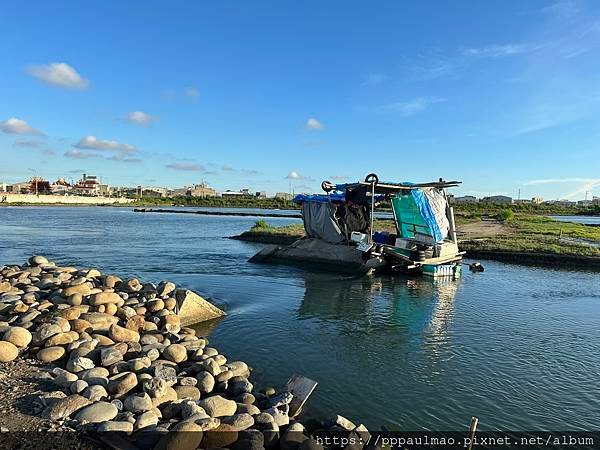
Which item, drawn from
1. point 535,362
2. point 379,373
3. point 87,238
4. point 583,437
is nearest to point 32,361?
point 379,373

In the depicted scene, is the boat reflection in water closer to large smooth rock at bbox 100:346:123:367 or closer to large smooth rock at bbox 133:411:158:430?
large smooth rock at bbox 133:411:158:430

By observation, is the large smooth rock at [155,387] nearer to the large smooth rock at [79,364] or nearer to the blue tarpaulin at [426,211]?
the large smooth rock at [79,364]

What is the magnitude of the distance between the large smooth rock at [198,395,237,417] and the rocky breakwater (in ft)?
0.05

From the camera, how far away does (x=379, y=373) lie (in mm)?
8969

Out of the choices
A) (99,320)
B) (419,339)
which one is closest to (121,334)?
(99,320)

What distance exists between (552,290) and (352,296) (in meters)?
8.75

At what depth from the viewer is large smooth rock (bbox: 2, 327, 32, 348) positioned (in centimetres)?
775

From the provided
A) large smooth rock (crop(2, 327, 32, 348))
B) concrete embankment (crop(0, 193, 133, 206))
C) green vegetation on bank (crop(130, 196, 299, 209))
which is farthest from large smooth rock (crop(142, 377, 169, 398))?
green vegetation on bank (crop(130, 196, 299, 209))

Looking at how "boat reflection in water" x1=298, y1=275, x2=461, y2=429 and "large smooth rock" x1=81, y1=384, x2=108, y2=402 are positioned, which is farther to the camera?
"boat reflection in water" x1=298, y1=275, x2=461, y2=429

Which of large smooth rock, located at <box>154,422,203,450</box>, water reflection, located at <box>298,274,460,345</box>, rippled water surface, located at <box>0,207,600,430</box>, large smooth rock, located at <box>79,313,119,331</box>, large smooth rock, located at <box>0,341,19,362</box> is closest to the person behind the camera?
large smooth rock, located at <box>154,422,203,450</box>

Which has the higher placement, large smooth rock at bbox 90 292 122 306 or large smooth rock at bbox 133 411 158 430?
large smooth rock at bbox 90 292 122 306

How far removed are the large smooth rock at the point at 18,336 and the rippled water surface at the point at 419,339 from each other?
12.9 feet

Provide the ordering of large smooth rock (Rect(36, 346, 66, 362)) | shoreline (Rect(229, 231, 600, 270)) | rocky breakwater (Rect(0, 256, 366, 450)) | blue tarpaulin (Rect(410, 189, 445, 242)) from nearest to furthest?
rocky breakwater (Rect(0, 256, 366, 450)) → large smooth rock (Rect(36, 346, 66, 362)) → blue tarpaulin (Rect(410, 189, 445, 242)) → shoreline (Rect(229, 231, 600, 270))

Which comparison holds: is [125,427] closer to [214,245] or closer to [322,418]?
[322,418]
